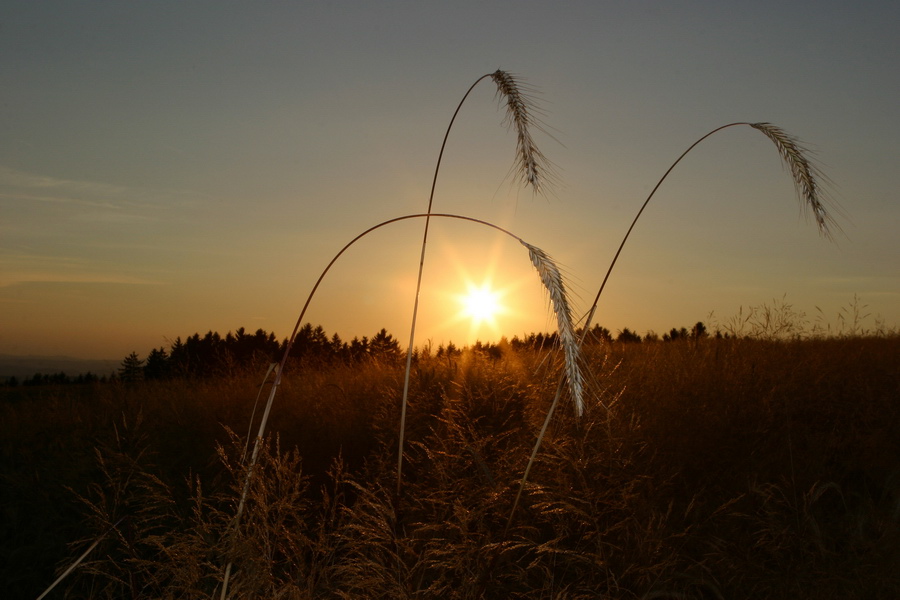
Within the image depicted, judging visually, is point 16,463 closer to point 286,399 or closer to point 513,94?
point 286,399

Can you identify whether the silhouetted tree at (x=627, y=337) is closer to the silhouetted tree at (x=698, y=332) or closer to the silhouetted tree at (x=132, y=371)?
the silhouetted tree at (x=698, y=332)

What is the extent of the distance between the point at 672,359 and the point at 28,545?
5.66 m

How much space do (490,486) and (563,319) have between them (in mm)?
A: 1969

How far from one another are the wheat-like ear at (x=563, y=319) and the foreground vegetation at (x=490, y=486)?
2.14 ft

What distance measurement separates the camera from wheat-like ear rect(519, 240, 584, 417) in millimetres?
1824

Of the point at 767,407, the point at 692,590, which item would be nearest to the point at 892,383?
the point at 767,407

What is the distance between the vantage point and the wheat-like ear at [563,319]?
5.98 ft

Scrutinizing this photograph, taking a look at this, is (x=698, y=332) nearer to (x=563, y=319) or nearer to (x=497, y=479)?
(x=497, y=479)

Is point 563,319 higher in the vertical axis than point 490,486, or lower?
higher

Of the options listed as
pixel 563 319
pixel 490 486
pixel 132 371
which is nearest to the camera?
pixel 563 319

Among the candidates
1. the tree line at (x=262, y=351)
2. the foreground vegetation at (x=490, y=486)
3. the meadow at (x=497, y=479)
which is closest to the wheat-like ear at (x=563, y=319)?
the meadow at (x=497, y=479)

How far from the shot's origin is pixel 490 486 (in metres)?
3.62

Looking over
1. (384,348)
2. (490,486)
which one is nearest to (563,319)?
(490,486)

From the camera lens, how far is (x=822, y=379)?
6008mm
